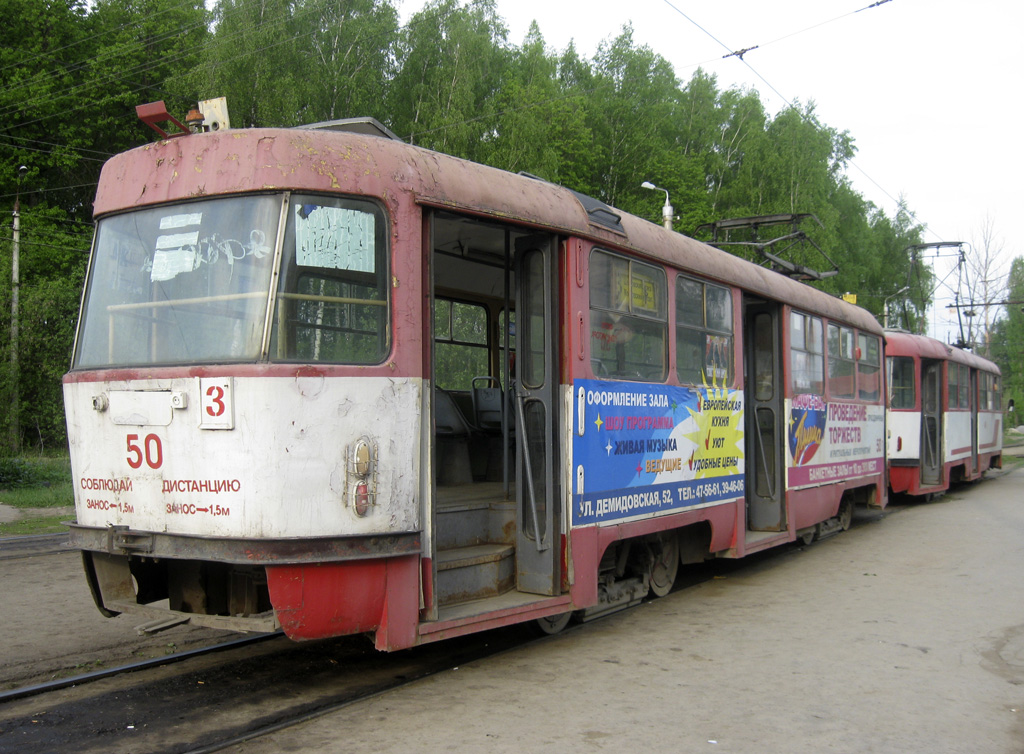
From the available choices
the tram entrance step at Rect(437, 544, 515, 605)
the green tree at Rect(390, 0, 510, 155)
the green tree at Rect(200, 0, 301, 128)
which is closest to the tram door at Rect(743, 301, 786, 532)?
the tram entrance step at Rect(437, 544, 515, 605)

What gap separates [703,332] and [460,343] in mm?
2291

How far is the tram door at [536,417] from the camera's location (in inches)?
235

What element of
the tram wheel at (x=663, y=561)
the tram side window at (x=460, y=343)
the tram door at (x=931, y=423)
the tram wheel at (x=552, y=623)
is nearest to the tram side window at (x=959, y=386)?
the tram door at (x=931, y=423)

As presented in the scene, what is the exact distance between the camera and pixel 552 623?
6.62 meters

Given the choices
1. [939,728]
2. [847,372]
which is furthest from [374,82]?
[939,728]

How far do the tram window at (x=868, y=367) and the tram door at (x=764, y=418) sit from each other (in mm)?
2885

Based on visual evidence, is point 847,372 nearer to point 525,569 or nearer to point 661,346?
point 661,346

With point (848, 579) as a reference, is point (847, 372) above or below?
above

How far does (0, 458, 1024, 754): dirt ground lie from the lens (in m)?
4.67

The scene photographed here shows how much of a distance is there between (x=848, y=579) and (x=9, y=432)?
772 inches

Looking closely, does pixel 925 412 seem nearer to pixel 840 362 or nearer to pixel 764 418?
pixel 840 362

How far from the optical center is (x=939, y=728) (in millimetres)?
4926

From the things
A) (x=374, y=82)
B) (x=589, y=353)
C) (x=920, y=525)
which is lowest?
(x=920, y=525)

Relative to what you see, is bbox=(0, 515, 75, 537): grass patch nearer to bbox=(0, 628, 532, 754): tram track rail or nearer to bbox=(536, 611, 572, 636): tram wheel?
bbox=(0, 628, 532, 754): tram track rail
